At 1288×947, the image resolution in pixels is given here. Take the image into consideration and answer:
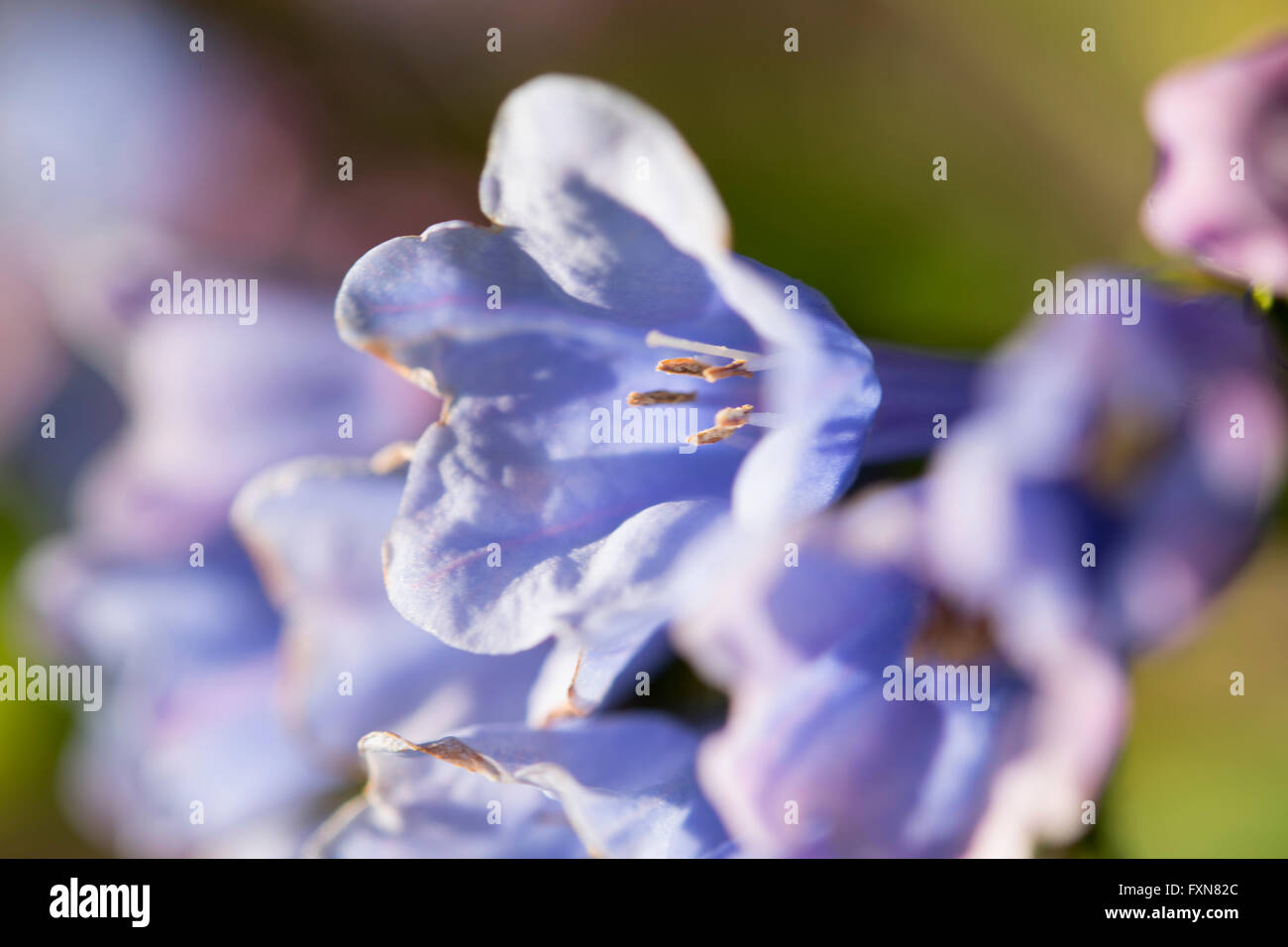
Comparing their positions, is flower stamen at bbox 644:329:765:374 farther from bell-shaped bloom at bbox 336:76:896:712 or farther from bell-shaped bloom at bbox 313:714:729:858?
bell-shaped bloom at bbox 313:714:729:858

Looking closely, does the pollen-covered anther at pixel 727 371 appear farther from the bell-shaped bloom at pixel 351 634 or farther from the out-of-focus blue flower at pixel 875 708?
the bell-shaped bloom at pixel 351 634

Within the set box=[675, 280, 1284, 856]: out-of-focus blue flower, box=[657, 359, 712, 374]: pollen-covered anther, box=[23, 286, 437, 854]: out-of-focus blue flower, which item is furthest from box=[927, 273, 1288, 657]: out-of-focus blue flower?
box=[23, 286, 437, 854]: out-of-focus blue flower

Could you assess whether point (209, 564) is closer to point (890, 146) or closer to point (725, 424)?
point (725, 424)

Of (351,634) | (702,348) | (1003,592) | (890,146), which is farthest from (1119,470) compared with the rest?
(890,146)

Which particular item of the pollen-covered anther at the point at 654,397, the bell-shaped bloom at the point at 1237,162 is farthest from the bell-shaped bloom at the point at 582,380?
the bell-shaped bloom at the point at 1237,162

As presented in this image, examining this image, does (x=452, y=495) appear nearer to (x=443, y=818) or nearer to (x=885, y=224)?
(x=443, y=818)

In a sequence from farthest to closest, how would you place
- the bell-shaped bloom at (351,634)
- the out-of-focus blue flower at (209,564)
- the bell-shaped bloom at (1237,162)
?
the out-of-focus blue flower at (209,564) → the bell-shaped bloom at (351,634) → the bell-shaped bloom at (1237,162)
